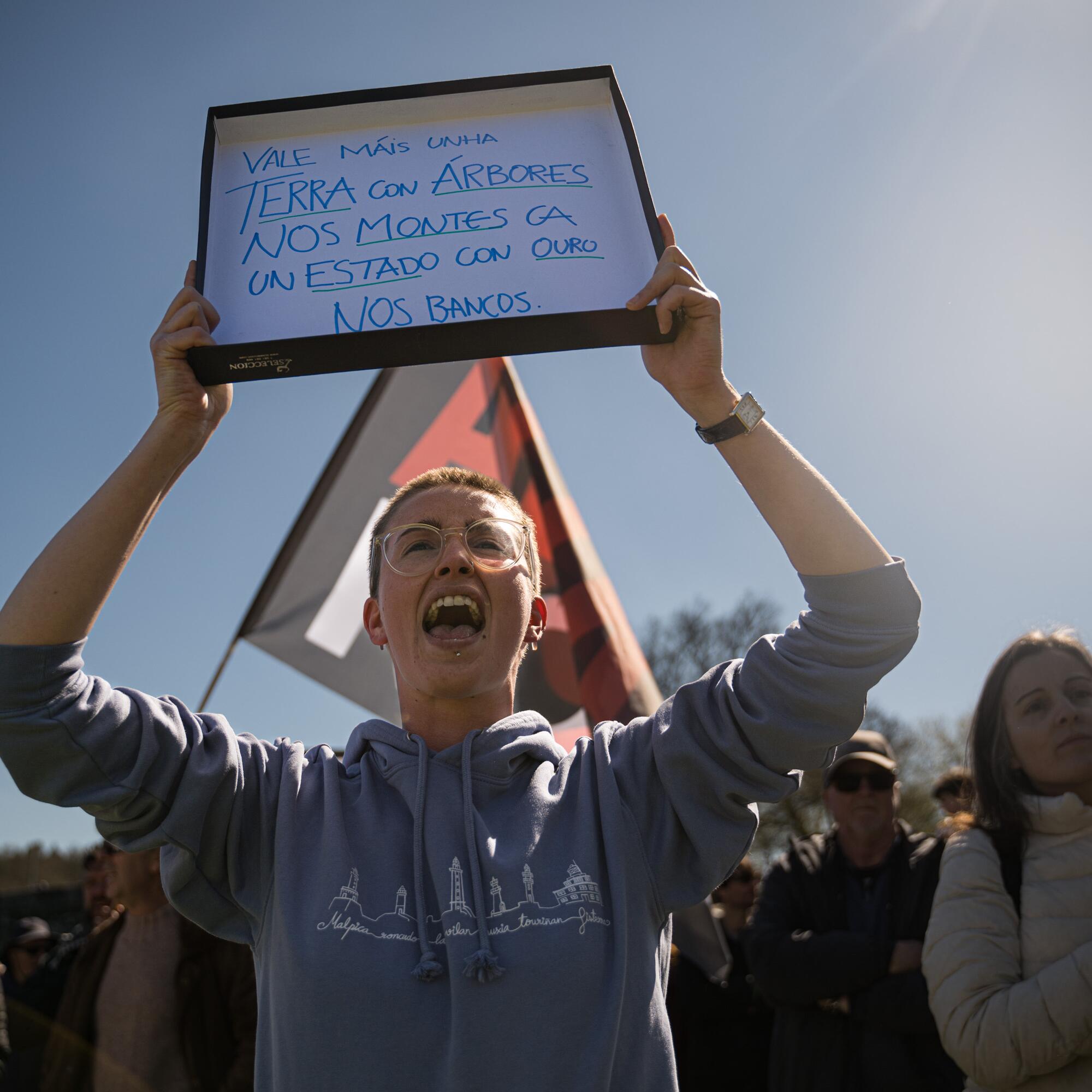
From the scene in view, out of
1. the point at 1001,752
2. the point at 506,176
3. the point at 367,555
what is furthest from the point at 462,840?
the point at 367,555

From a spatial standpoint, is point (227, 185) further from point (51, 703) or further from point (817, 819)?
point (817, 819)

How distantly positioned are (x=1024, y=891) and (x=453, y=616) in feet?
5.33

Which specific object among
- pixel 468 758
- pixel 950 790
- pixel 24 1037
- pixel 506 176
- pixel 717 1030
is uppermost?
pixel 506 176

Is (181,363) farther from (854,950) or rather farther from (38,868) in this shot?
(38,868)

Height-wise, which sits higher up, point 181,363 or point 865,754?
point 181,363

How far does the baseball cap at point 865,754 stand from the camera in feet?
12.8

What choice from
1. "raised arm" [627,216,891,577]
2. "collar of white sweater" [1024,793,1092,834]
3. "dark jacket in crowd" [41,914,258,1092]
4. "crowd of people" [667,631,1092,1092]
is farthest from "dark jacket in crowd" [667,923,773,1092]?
"raised arm" [627,216,891,577]

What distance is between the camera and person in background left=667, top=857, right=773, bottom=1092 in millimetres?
4656

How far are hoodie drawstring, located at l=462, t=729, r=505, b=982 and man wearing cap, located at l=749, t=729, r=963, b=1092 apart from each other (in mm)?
2025

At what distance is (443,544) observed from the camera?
6.54 feet

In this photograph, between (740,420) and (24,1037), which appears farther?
(24,1037)

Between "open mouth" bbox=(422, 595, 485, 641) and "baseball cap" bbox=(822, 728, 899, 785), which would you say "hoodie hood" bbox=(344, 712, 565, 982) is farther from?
"baseball cap" bbox=(822, 728, 899, 785)

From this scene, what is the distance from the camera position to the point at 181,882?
1704mm

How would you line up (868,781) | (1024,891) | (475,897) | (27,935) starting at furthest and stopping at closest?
(27,935)
(868,781)
(1024,891)
(475,897)
